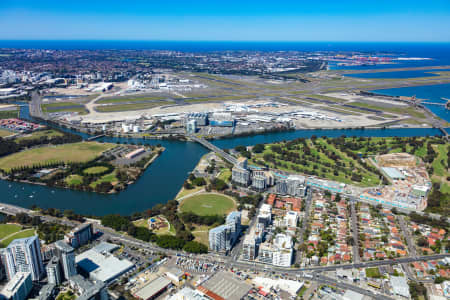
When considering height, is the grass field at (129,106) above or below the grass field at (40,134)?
above

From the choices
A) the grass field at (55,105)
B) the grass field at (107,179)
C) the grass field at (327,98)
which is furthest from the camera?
the grass field at (327,98)

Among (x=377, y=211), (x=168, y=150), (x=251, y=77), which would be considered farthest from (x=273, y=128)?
(x=251, y=77)

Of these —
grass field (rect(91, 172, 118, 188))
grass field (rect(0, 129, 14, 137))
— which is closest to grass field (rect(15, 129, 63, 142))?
grass field (rect(0, 129, 14, 137))

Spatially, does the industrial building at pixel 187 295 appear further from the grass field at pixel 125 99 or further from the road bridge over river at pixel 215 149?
the grass field at pixel 125 99

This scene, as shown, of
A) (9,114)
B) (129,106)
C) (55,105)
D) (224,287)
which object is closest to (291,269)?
(224,287)

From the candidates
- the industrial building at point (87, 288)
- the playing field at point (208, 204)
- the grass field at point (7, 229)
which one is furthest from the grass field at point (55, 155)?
the industrial building at point (87, 288)

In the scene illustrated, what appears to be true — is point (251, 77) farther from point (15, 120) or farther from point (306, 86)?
point (15, 120)

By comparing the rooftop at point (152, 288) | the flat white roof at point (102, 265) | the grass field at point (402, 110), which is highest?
the grass field at point (402, 110)
